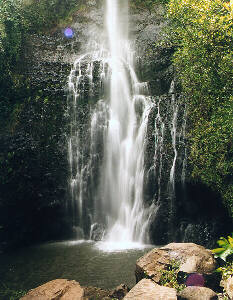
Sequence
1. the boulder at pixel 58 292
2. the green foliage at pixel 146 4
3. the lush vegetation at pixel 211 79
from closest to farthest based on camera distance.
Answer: the boulder at pixel 58 292
the lush vegetation at pixel 211 79
the green foliage at pixel 146 4

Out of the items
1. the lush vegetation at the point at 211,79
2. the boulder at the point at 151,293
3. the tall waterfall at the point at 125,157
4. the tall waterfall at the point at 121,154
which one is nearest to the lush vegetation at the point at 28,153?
the tall waterfall at the point at 121,154

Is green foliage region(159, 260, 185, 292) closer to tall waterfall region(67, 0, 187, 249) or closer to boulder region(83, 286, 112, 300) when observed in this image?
boulder region(83, 286, 112, 300)

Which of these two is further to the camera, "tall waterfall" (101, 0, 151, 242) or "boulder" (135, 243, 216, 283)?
"tall waterfall" (101, 0, 151, 242)

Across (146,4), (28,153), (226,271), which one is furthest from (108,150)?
(146,4)

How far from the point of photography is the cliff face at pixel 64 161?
1284 cm

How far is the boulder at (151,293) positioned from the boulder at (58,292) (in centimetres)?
150

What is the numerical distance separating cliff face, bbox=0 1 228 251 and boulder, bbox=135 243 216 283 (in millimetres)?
4016

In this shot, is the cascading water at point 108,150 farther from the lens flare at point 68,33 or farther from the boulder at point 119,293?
the boulder at point 119,293

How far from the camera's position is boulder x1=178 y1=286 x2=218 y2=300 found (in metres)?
6.56

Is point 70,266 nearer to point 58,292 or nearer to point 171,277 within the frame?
point 58,292

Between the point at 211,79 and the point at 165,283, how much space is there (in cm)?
789

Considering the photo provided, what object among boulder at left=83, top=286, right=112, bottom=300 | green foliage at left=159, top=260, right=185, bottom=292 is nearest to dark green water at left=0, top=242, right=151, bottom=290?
boulder at left=83, top=286, right=112, bottom=300

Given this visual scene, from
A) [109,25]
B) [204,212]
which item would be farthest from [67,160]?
[109,25]

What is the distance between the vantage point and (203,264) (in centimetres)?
781
